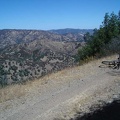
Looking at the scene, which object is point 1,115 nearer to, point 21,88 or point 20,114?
point 20,114

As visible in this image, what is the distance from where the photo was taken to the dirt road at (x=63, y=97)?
24.7 ft

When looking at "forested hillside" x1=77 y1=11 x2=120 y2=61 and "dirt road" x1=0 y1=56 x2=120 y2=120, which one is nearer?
"dirt road" x1=0 y1=56 x2=120 y2=120

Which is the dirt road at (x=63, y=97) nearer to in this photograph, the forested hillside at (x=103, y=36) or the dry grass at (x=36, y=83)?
the dry grass at (x=36, y=83)

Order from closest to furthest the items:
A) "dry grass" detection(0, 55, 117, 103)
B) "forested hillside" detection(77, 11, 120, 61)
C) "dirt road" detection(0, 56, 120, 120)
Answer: "dirt road" detection(0, 56, 120, 120) → "dry grass" detection(0, 55, 117, 103) → "forested hillside" detection(77, 11, 120, 61)

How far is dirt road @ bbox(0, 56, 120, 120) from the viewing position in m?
7.52

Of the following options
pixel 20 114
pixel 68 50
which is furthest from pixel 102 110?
pixel 68 50

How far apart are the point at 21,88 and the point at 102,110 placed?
4597mm

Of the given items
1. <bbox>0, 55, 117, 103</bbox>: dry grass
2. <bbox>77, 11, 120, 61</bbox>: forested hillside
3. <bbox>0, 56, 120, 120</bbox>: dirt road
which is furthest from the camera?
<bbox>77, 11, 120, 61</bbox>: forested hillside

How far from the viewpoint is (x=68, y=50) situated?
7795 inches

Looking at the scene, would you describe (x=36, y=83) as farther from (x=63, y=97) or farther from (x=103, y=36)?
(x=103, y=36)

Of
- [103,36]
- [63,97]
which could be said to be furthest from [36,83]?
[103,36]

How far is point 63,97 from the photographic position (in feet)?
29.6

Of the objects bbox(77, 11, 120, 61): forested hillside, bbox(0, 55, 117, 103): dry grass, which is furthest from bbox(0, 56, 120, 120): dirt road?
bbox(77, 11, 120, 61): forested hillside

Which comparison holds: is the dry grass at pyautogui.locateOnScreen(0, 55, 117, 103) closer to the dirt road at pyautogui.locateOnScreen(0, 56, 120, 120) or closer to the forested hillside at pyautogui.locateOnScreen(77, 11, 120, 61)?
the dirt road at pyautogui.locateOnScreen(0, 56, 120, 120)
